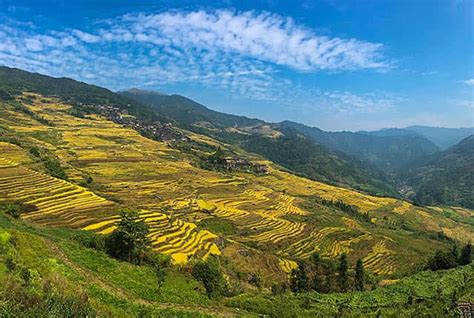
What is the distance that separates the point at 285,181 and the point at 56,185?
3265 inches

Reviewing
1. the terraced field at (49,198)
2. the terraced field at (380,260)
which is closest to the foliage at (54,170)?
the terraced field at (49,198)

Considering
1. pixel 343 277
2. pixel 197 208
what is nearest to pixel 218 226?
pixel 197 208

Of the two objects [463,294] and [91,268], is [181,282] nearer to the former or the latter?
[91,268]

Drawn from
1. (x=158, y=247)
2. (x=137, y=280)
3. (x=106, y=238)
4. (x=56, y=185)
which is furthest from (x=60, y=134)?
(x=137, y=280)

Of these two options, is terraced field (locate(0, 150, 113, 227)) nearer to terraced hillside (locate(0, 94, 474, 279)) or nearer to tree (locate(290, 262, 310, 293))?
terraced hillside (locate(0, 94, 474, 279))

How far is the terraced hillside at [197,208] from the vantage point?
127 ft

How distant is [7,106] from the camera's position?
12281 centimetres

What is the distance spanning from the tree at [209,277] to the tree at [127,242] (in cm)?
387

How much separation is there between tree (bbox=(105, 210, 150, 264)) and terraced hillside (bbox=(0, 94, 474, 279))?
24.7 feet

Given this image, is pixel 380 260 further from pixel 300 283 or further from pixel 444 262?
pixel 300 283

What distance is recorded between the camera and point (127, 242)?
76.1 ft

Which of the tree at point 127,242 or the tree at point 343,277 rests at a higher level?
the tree at point 127,242

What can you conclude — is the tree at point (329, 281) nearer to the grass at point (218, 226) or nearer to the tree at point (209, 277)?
the tree at point (209, 277)

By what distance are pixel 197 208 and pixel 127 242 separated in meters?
32.7
